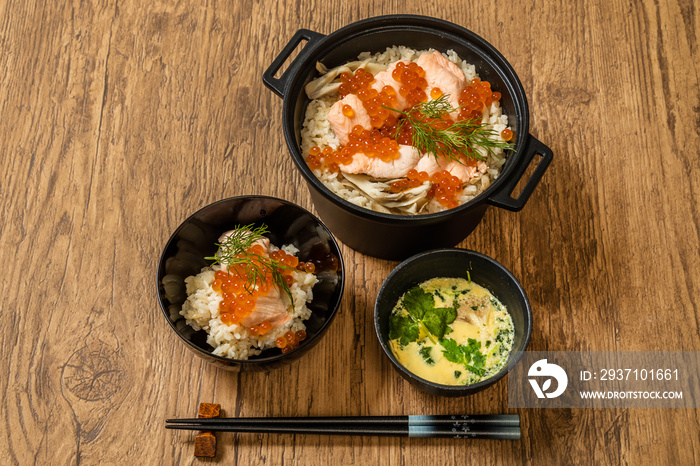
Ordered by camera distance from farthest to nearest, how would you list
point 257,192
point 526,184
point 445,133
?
point 257,192 < point 445,133 < point 526,184

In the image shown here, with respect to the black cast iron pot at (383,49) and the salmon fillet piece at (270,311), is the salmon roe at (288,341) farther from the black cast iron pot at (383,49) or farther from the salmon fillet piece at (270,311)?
the black cast iron pot at (383,49)

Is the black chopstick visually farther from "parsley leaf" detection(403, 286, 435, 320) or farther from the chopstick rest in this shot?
"parsley leaf" detection(403, 286, 435, 320)

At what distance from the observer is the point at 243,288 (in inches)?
64.2

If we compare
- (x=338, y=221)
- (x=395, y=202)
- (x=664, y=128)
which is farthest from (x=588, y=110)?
(x=338, y=221)

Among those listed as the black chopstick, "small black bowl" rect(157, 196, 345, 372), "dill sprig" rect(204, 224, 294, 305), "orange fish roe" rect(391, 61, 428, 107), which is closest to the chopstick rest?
the black chopstick

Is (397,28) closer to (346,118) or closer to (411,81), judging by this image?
(411,81)

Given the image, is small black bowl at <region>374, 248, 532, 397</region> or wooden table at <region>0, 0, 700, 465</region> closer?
small black bowl at <region>374, 248, 532, 397</region>

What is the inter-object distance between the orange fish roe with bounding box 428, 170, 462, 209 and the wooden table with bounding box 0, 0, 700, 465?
0.87 ft

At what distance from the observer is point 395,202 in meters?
1.73

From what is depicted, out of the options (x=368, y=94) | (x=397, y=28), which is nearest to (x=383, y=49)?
(x=397, y=28)

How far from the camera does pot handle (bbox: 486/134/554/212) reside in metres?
1.56

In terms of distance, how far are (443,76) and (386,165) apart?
299mm

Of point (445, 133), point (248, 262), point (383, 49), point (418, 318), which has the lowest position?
point (418, 318)

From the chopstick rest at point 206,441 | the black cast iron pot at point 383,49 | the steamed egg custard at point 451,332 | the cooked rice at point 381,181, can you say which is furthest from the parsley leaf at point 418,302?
the chopstick rest at point 206,441
